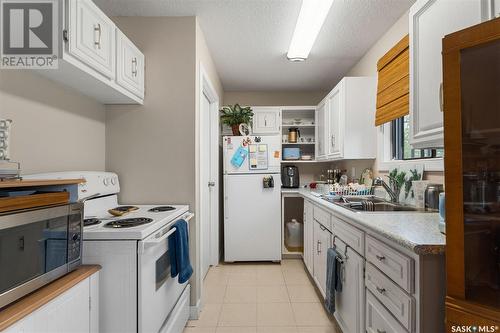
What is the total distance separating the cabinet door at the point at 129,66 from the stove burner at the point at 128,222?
3.03 ft

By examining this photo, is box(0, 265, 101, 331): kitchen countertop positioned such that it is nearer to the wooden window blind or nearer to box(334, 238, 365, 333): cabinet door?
box(334, 238, 365, 333): cabinet door

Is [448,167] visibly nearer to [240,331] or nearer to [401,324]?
[401,324]

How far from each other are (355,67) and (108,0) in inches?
106

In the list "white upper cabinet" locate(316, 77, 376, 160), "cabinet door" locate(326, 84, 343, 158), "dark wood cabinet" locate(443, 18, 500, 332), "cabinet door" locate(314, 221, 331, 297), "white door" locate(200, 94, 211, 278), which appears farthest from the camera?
"white door" locate(200, 94, 211, 278)

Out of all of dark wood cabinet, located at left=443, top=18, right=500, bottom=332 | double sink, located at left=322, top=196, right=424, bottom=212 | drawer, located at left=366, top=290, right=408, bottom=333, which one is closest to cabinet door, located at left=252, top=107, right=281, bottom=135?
double sink, located at left=322, top=196, right=424, bottom=212

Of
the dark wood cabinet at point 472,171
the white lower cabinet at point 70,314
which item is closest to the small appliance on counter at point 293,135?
the dark wood cabinet at point 472,171

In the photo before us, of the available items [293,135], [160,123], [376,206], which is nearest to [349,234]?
[376,206]

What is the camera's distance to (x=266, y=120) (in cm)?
398

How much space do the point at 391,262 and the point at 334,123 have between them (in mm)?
2168

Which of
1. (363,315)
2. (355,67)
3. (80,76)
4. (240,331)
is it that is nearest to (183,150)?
(80,76)

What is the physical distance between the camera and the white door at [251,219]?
3.48 meters

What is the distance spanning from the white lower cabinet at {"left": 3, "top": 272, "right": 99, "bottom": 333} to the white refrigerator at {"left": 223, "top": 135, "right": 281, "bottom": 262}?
2.23 meters

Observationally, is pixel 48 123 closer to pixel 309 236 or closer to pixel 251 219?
pixel 251 219

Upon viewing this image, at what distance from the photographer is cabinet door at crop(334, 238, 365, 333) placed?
Result: 1.58m
